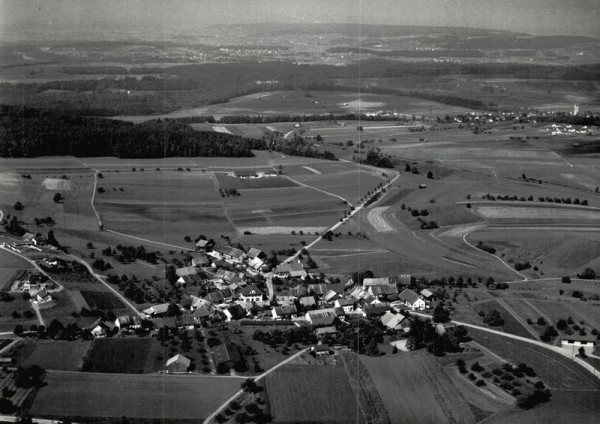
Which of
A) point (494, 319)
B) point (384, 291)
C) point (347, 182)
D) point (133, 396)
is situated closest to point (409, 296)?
point (384, 291)

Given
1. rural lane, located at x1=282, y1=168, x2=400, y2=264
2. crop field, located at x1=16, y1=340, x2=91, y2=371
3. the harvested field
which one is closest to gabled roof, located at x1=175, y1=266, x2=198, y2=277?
rural lane, located at x1=282, y1=168, x2=400, y2=264

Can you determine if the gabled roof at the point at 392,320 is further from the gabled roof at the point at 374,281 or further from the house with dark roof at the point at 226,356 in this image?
the house with dark roof at the point at 226,356

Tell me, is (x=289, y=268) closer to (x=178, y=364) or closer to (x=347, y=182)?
(x=178, y=364)

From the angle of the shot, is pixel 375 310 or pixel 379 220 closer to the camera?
pixel 375 310

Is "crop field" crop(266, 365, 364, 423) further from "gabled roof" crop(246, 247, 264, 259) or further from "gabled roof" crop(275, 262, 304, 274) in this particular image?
"gabled roof" crop(246, 247, 264, 259)

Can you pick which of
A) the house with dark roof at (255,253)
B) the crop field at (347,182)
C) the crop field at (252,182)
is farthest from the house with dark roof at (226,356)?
the crop field at (252,182)

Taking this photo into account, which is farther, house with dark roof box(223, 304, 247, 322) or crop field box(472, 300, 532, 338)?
house with dark roof box(223, 304, 247, 322)

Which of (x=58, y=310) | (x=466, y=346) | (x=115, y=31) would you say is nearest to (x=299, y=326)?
(x=466, y=346)

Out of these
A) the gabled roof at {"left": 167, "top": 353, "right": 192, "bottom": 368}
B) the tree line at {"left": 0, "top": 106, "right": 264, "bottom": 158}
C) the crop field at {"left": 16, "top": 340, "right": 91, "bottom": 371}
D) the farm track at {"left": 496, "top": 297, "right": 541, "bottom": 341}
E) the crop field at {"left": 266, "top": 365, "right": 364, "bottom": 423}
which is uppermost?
the tree line at {"left": 0, "top": 106, "right": 264, "bottom": 158}
